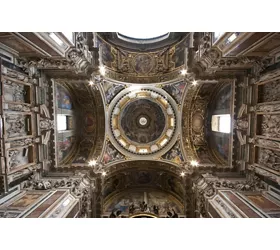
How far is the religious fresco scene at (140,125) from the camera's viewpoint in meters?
7.29

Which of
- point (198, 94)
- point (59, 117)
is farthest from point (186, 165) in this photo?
point (59, 117)

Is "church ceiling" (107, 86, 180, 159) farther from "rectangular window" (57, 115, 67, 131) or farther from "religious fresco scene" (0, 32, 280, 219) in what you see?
"rectangular window" (57, 115, 67, 131)

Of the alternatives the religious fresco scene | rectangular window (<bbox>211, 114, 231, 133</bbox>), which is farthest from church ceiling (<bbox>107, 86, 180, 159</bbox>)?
rectangular window (<bbox>211, 114, 231, 133</bbox>)

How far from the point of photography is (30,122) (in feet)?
29.4

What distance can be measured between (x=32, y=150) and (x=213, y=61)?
403 inches

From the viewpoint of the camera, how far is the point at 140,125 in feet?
50.7

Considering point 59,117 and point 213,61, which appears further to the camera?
point 59,117

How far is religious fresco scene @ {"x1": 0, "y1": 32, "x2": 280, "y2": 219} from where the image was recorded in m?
7.29

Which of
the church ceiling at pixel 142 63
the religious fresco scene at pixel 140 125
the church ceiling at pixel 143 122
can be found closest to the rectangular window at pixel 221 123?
the religious fresco scene at pixel 140 125

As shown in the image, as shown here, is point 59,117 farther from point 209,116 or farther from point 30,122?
point 209,116

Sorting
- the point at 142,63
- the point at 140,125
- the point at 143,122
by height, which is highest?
the point at 142,63

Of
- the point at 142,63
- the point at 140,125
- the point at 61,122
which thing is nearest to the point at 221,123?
the point at 140,125

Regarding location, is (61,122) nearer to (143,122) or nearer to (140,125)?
(140,125)

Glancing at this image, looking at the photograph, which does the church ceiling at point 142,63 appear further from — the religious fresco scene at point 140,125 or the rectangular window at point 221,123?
the rectangular window at point 221,123
